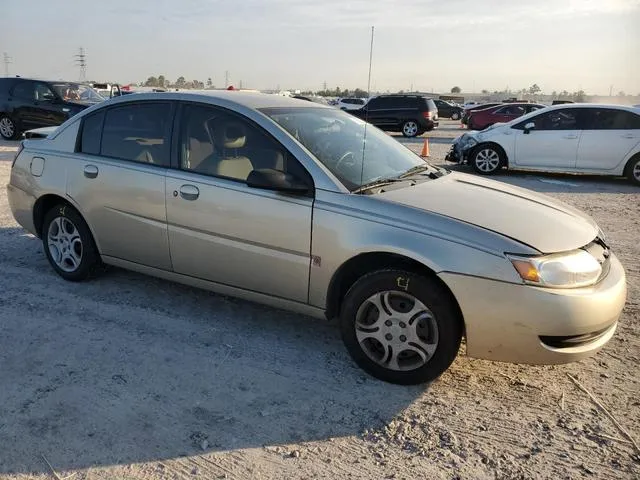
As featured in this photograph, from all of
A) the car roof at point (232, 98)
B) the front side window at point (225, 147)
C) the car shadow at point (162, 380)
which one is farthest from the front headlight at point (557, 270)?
the car roof at point (232, 98)

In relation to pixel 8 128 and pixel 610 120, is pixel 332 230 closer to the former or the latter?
pixel 610 120

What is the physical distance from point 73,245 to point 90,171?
0.71 meters

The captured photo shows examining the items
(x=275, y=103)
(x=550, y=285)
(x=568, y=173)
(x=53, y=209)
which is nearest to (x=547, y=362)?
(x=550, y=285)

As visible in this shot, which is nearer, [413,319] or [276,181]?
[413,319]

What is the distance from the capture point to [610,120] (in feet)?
35.1

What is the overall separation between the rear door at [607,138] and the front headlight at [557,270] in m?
8.88

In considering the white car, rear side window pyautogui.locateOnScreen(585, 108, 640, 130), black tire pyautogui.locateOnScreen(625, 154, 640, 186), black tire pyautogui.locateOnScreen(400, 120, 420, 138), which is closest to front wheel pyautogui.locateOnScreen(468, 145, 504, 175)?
the white car

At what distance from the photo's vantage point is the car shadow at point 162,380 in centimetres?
269

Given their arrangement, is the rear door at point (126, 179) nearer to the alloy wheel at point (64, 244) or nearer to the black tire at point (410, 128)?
the alloy wheel at point (64, 244)

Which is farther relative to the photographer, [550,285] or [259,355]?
[259,355]

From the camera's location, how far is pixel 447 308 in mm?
2992

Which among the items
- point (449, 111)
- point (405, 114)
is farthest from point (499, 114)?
point (449, 111)

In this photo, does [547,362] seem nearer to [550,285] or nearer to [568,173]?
[550,285]

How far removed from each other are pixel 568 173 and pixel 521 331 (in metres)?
9.77
